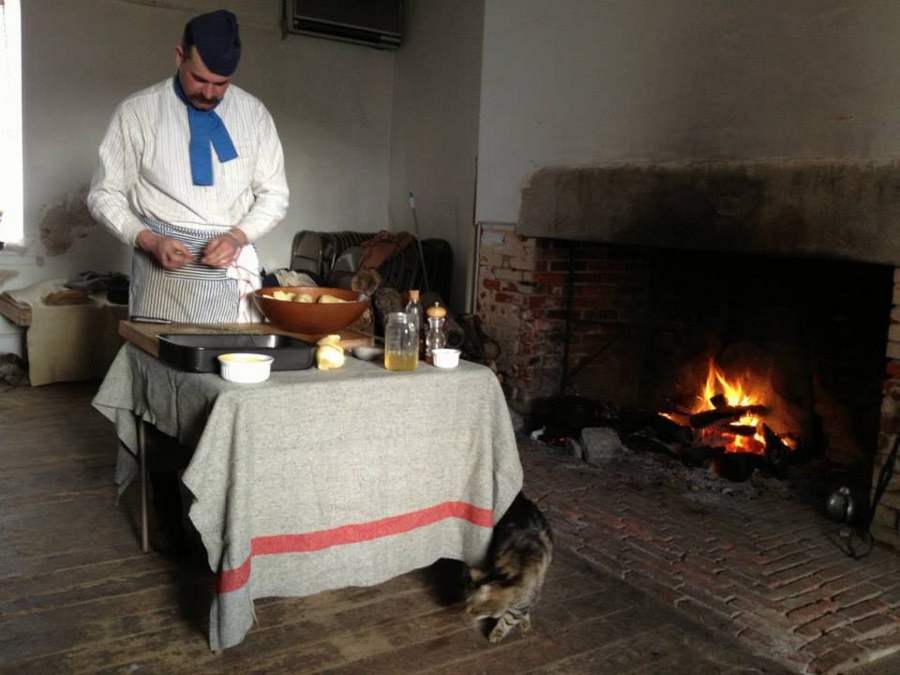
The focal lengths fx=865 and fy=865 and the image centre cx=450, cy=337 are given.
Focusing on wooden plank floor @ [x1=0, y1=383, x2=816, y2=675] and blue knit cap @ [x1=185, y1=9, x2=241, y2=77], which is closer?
wooden plank floor @ [x1=0, y1=383, x2=816, y2=675]

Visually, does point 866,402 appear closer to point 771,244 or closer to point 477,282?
point 771,244

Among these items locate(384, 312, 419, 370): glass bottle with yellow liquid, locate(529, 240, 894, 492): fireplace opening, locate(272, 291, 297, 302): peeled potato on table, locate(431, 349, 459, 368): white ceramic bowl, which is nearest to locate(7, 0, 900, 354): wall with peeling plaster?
locate(529, 240, 894, 492): fireplace opening

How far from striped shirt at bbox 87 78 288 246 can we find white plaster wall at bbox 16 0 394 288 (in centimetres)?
399

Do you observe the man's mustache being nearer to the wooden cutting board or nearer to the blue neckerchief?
the blue neckerchief

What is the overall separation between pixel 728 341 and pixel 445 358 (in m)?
2.88

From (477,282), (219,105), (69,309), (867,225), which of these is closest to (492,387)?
(219,105)

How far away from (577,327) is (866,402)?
1.72 m

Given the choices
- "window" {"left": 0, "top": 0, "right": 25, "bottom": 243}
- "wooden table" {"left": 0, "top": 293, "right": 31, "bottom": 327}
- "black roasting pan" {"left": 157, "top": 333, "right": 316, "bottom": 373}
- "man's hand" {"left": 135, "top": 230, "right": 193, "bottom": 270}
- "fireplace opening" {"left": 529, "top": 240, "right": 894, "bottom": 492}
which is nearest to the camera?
"black roasting pan" {"left": 157, "top": 333, "right": 316, "bottom": 373}

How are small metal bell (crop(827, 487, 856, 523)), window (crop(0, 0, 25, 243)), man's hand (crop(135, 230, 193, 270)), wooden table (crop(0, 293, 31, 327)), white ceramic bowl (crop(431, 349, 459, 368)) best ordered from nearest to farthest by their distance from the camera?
white ceramic bowl (crop(431, 349, 459, 368)) < man's hand (crop(135, 230, 193, 270)) < small metal bell (crop(827, 487, 856, 523)) < wooden table (crop(0, 293, 31, 327)) < window (crop(0, 0, 25, 243))

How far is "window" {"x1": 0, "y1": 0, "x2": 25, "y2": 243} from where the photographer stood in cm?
616

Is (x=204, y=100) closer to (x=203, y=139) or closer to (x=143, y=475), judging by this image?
(x=203, y=139)

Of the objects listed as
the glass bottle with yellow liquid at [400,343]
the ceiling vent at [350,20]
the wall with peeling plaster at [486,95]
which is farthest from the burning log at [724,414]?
the ceiling vent at [350,20]

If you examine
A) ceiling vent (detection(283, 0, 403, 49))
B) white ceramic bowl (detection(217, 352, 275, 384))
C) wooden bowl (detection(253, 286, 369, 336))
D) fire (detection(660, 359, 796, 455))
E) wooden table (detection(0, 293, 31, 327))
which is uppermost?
ceiling vent (detection(283, 0, 403, 49))

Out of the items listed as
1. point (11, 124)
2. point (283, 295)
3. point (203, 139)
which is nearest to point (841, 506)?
point (283, 295)
